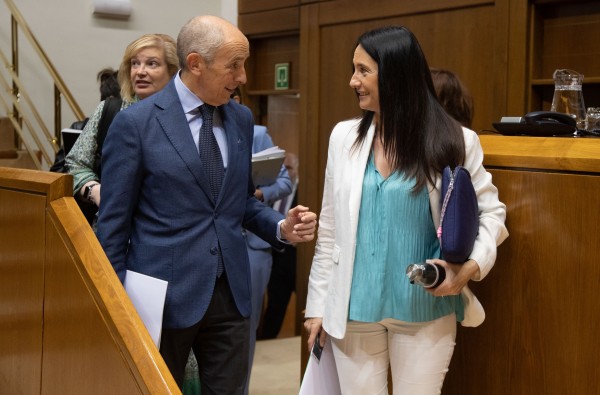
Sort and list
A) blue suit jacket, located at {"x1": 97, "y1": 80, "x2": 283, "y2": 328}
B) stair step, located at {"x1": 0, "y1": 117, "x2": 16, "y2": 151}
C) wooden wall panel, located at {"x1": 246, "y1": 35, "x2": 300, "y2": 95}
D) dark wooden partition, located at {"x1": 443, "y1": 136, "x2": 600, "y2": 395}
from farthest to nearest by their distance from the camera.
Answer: stair step, located at {"x1": 0, "y1": 117, "x2": 16, "y2": 151}
wooden wall panel, located at {"x1": 246, "y1": 35, "x2": 300, "y2": 95}
blue suit jacket, located at {"x1": 97, "y1": 80, "x2": 283, "y2": 328}
dark wooden partition, located at {"x1": 443, "y1": 136, "x2": 600, "y2": 395}

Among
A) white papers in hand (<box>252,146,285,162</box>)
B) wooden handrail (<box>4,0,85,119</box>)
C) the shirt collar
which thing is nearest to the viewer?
the shirt collar

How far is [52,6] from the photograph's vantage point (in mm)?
6426

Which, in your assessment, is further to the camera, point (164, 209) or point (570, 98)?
point (570, 98)

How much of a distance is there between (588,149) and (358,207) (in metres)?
0.58

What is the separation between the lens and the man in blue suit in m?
2.16

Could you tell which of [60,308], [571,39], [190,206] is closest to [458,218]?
[190,206]

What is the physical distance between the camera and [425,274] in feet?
6.05

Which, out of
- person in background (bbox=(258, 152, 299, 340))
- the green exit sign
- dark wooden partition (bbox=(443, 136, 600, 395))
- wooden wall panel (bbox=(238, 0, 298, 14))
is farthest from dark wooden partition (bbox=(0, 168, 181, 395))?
the green exit sign

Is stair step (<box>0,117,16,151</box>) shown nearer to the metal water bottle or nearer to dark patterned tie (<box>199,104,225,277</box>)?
dark patterned tie (<box>199,104,225,277</box>)

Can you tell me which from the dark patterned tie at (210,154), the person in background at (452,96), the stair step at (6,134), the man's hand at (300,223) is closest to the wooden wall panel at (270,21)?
the stair step at (6,134)

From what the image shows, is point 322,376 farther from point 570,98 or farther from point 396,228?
point 570,98

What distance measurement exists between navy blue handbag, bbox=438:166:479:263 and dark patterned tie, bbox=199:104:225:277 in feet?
2.22

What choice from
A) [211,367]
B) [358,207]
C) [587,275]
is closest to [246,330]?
[211,367]

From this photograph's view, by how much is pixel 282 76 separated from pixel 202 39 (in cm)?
374
